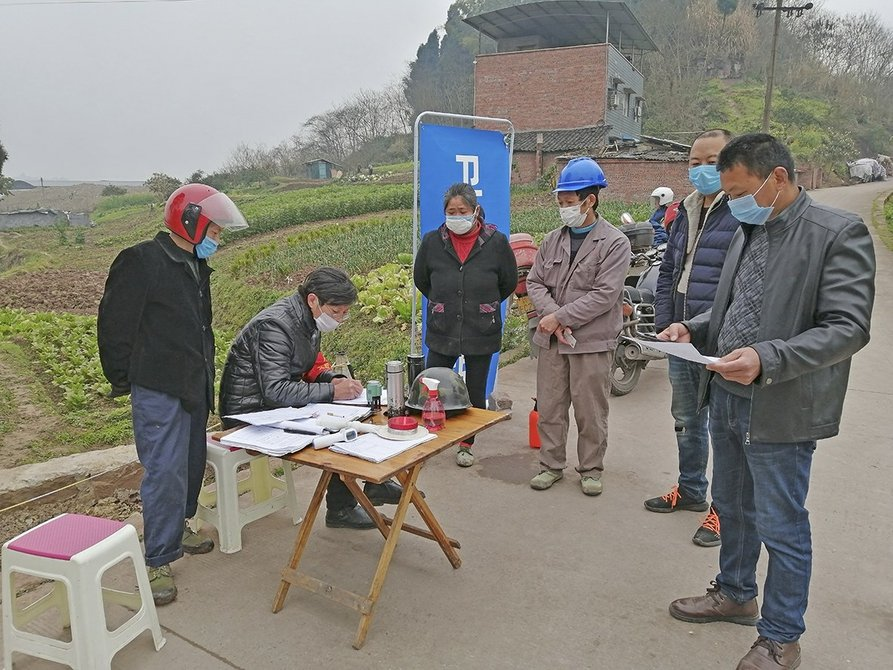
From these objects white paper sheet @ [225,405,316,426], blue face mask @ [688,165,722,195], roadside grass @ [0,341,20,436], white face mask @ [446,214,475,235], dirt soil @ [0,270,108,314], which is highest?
blue face mask @ [688,165,722,195]

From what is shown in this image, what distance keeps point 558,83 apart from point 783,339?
32495mm

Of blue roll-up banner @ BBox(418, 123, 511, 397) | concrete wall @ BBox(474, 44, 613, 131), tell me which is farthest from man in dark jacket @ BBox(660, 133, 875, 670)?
concrete wall @ BBox(474, 44, 613, 131)

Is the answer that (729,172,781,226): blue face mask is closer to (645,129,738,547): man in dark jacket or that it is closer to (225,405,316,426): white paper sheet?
(645,129,738,547): man in dark jacket

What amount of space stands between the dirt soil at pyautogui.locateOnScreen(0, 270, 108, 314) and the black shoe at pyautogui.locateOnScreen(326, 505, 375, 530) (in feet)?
33.3

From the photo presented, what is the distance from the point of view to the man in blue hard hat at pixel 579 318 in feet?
12.2

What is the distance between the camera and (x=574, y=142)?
101 ft

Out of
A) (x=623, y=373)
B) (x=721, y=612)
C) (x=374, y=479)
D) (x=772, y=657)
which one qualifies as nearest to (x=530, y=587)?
(x=721, y=612)

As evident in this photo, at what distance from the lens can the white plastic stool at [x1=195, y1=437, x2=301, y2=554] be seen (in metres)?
3.15

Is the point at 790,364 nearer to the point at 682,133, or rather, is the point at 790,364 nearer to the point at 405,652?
the point at 405,652

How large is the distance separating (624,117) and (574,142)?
5262 mm

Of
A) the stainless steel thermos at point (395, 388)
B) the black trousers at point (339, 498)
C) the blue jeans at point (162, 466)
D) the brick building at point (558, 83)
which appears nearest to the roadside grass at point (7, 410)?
the blue jeans at point (162, 466)

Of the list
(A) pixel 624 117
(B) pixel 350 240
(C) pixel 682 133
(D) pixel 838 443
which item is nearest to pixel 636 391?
(D) pixel 838 443

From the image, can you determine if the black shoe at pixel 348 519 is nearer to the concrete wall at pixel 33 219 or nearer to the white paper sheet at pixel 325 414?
the white paper sheet at pixel 325 414

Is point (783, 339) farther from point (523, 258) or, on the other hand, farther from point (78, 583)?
point (523, 258)
